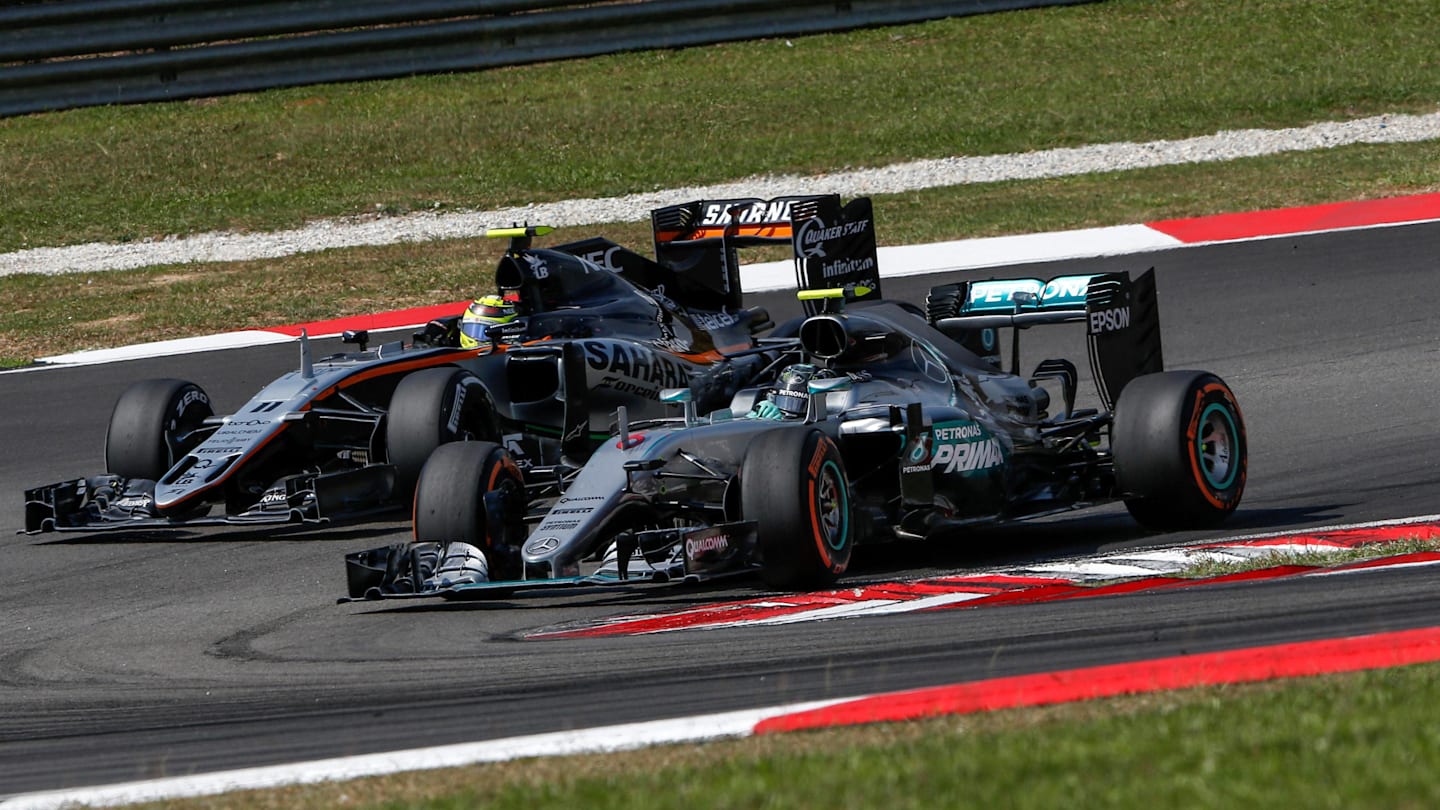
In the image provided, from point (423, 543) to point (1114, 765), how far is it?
4895mm

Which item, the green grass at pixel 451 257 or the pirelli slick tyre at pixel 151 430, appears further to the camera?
the green grass at pixel 451 257

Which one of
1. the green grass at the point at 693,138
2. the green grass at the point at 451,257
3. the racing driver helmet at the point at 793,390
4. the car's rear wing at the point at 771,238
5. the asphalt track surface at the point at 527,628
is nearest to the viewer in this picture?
the asphalt track surface at the point at 527,628

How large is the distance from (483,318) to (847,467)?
409 cm

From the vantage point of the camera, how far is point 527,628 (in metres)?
8.40

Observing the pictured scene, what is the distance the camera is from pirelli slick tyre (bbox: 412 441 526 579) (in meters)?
9.19

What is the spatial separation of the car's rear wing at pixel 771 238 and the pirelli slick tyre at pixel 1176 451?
1.89 meters

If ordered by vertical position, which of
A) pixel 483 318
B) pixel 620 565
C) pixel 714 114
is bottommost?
pixel 620 565

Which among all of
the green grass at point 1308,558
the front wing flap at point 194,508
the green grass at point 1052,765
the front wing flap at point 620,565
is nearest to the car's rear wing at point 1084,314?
the green grass at point 1308,558

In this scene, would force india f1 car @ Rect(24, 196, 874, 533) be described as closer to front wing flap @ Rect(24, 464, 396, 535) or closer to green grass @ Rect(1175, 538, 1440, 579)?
front wing flap @ Rect(24, 464, 396, 535)

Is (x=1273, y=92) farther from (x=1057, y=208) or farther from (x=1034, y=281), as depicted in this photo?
(x=1034, y=281)

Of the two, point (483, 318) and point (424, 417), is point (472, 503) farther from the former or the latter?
point (483, 318)

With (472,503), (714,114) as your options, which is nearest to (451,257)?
(714,114)

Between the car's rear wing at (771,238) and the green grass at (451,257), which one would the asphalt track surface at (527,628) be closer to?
the car's rear wing at (771,238)

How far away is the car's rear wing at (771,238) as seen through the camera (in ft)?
36.6
